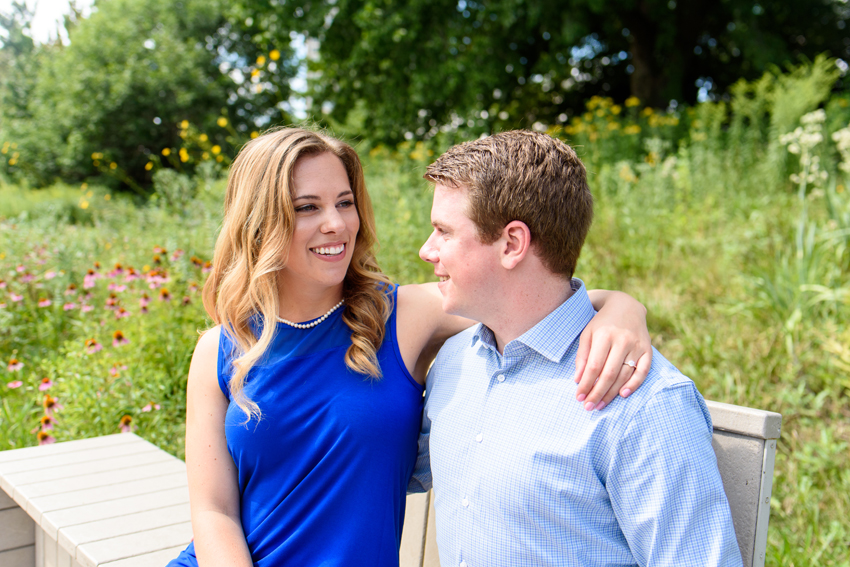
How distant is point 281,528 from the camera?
173cm

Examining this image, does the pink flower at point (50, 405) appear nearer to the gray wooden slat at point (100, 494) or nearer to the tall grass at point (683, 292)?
the tall grass at point (683, 292)

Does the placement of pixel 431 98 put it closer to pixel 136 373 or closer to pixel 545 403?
pixel 136 373

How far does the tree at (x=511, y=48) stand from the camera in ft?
30.7

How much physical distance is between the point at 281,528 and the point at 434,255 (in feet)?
2.79

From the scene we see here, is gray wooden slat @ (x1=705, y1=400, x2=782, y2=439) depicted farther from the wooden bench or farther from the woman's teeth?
the woman's teeth

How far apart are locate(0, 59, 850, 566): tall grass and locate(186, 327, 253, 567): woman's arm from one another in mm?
1703

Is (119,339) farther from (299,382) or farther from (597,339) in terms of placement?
(597,339)

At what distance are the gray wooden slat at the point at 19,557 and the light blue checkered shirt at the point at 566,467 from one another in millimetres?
2072

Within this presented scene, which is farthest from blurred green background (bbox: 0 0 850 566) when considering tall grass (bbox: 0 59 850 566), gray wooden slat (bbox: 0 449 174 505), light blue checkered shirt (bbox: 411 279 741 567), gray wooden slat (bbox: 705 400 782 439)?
light blue checkered shirt (bbox: 411 279 741 567)

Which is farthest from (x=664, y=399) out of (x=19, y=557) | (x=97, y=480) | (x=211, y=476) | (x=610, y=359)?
(x=19, y=557)

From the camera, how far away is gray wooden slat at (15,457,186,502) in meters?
2.37

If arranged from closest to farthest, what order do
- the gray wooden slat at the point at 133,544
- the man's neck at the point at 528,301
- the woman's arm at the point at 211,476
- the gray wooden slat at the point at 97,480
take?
1. the man's neck at the point at 528,301
2. the woman's arm at the point at 211,476
3. the gray wooden slat at the point at 133,544
4. the gray wooden slat at the point at 97,480

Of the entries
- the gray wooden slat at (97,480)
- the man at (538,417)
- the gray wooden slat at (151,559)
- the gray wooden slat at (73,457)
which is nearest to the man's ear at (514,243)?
the man at (538,417)

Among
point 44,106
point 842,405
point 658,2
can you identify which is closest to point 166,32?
point 44,106
